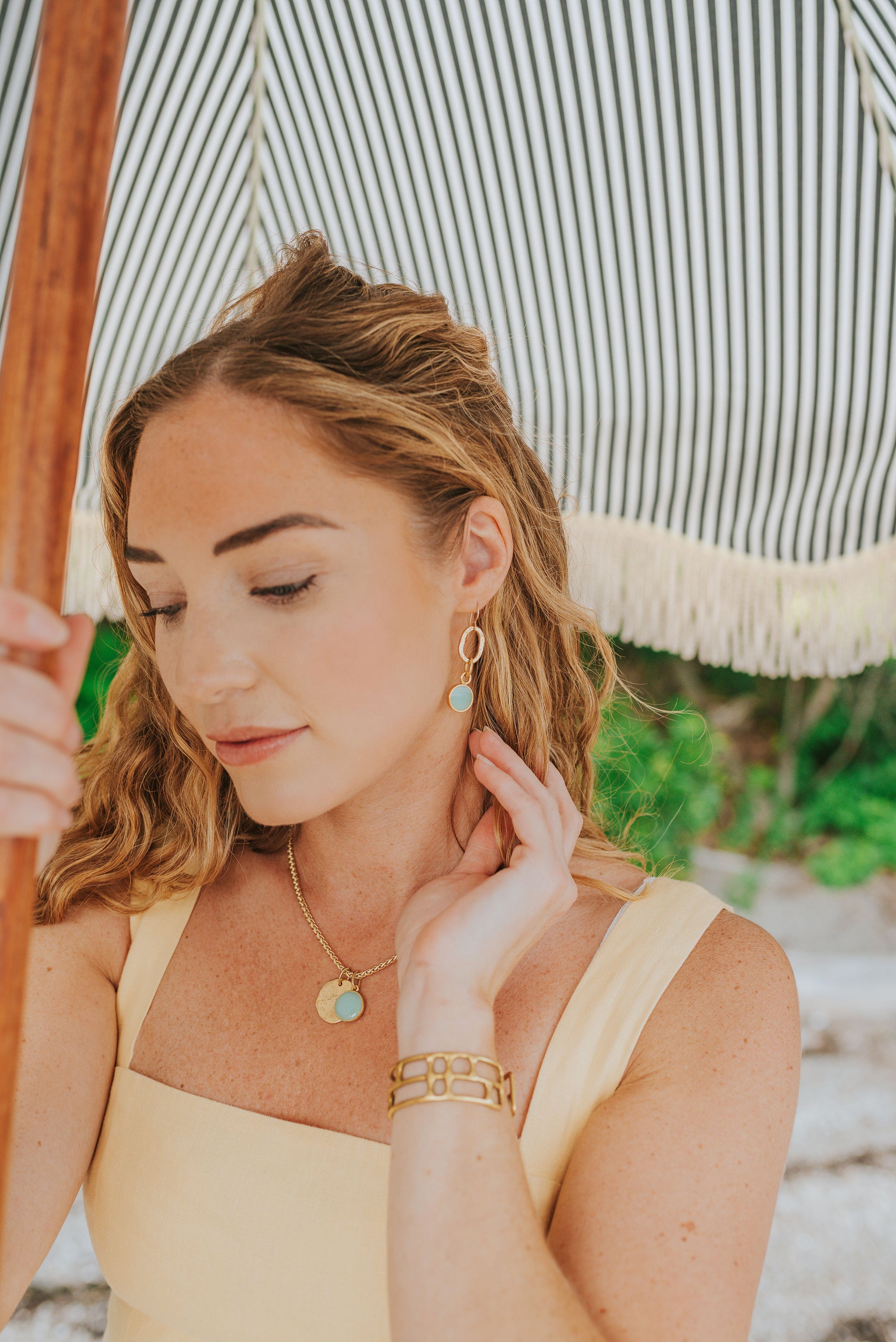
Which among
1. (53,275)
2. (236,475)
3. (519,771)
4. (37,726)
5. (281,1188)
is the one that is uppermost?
(53,275)

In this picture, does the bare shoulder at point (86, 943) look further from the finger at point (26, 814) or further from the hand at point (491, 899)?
the finger at point (26, 814)

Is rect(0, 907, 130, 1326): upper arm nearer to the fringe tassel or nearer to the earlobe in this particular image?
the fringe tassel

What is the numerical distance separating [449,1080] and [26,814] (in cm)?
63

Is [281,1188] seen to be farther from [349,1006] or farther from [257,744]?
[257,744]

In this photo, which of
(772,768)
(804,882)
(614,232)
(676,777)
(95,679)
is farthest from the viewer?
(772,768)

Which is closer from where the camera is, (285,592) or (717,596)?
(285,592)

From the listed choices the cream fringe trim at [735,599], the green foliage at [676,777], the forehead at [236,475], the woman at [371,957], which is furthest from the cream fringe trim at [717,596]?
the green foliage at [676,777]

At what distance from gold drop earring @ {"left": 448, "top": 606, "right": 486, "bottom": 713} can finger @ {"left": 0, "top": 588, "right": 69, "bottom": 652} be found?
933 mm

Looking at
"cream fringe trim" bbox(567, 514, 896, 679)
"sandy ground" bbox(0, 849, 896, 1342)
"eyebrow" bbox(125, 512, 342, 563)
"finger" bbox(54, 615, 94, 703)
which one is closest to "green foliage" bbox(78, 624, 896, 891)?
"sandy ground" bbox(0, 849, 896, 1342)

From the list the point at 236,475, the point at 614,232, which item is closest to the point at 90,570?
the point at 236,475

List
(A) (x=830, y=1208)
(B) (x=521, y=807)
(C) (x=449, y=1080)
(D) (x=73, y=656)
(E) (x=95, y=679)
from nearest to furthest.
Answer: (D) (x=73, y=656) < (C) (x=449, y=1080) < (B) (x=521, y=807) < (A) (x=830, y=1208) < (E) (x=95, y=679)

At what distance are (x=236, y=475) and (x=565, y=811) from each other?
2.30 ft

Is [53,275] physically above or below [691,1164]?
above

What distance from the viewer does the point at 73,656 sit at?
78cm
